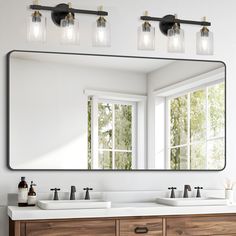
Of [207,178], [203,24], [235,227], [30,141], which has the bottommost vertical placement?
[235,227]

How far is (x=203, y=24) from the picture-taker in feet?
14.0

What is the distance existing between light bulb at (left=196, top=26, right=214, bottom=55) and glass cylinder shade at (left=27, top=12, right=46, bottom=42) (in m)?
1.16

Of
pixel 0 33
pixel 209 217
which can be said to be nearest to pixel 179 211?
pixel 209 217

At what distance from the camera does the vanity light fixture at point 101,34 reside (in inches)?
155

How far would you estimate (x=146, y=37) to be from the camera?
4023 mm

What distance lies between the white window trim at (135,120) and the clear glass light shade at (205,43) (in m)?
0.56

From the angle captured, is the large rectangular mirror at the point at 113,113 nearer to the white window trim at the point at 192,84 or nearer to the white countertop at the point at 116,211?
the white window trim at the point at 192,84

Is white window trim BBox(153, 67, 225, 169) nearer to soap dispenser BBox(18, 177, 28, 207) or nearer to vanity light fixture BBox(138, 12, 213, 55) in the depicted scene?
vanity light fixture BBox(138, 12, 213, 55)

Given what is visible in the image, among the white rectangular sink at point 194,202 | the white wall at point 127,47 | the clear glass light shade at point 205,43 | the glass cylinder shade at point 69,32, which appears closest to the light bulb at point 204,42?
the clear glass light shade at point 205,43

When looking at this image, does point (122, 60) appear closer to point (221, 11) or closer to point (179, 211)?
point (221, 11)

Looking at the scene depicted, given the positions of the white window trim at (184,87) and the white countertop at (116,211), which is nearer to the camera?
the white countertop at (116,211)

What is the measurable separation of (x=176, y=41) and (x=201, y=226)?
4.42 feet

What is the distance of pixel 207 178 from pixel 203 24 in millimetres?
1214

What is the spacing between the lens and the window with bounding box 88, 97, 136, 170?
4.09 m
